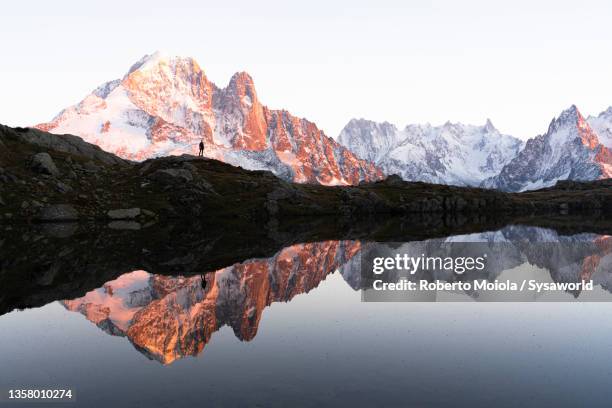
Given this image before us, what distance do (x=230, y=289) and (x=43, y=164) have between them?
360 ft

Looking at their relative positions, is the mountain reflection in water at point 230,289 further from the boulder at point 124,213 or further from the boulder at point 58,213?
the boulder at point 58,213

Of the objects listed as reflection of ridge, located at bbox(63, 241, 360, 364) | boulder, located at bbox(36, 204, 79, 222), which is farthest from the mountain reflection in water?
boulder, located at bbox(36, 204, 79, 222)

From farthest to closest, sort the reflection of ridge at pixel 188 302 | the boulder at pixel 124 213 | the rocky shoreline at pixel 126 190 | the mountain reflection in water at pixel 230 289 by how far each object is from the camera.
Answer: the boulder at pixel 124 213
the rocky shoreline at pixel 126 190
the mountain reflection in water at pixel 230 289
the reflection of ridge at pixel 188 302

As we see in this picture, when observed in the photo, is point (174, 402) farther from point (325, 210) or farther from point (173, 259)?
point (325, 210)

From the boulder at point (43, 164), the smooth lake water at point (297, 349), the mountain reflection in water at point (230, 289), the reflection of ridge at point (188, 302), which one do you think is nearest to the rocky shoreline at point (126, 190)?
the boulder at point (43, 164)

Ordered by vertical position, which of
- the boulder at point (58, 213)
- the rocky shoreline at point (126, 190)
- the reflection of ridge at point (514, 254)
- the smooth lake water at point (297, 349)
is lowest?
the smooth lake water at point (297, 349)

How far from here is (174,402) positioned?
816 inches

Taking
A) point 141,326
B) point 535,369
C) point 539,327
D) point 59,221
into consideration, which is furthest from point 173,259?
point 59,221

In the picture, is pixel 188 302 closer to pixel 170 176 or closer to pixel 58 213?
pixel 58 213

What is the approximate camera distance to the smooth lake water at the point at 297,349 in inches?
853

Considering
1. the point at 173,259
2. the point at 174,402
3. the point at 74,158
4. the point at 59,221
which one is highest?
the point at 74,158

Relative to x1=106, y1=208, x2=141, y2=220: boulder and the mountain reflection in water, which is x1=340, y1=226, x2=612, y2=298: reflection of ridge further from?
x1=106, y1=208, x2=141, y2=220: boulder

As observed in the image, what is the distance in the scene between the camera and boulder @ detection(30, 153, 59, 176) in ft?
437

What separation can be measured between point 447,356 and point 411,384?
5119 mm
